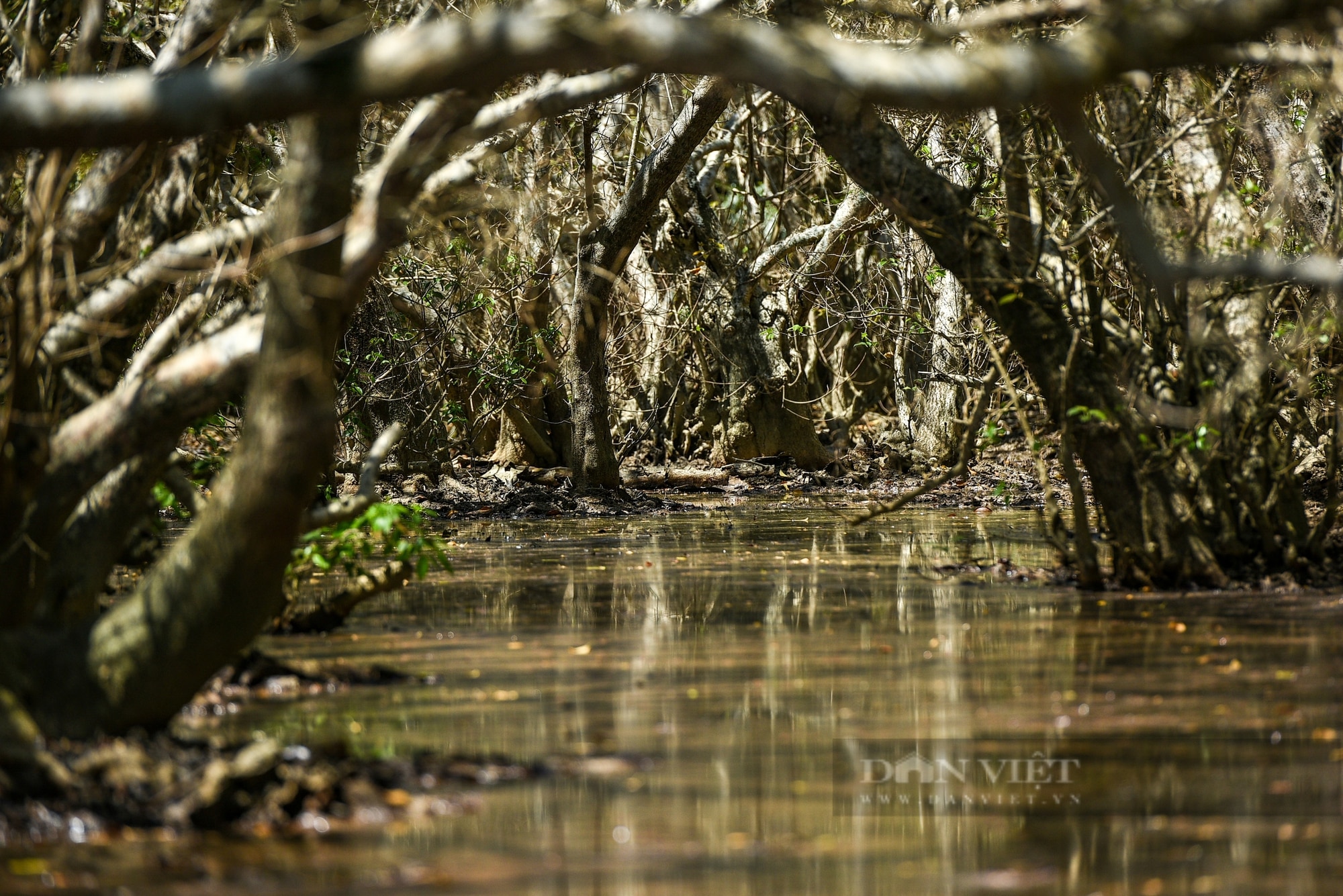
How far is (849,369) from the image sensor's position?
3080cm

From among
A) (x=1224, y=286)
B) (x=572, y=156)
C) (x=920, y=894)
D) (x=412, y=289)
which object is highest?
(x=572, y=156)

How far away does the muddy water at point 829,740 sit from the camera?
407 cm

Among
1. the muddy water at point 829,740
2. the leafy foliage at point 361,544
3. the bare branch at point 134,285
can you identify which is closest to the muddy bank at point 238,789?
the muddy water at point 829,740

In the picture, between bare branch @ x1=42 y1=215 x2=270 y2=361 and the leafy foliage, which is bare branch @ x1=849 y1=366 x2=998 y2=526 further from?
bare branch @ x1=42 y1=215 x2=270 y2=361

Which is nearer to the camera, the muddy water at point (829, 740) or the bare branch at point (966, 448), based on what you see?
the muddy water at point (829, 740)

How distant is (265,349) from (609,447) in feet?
50.3

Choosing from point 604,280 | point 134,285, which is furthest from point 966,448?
point 604,280

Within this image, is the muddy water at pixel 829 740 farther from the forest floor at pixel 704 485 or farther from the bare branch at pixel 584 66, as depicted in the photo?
the forest floor at pixel 704 485

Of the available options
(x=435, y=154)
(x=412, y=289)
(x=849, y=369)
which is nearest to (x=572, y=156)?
(x=412, y=289)

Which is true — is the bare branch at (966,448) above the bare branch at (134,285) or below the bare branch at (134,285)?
below

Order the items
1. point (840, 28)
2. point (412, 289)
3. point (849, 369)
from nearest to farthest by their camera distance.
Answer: point (840, 28) → point (412, 289) → point (849, 369)

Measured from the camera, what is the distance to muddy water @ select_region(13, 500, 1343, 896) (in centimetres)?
407

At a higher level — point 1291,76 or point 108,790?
point 1291,76

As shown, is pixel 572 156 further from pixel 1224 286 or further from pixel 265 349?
pixel 265 349
